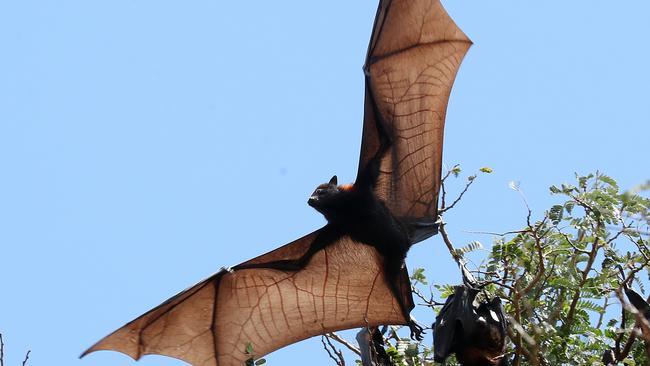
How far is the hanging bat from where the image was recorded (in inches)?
348

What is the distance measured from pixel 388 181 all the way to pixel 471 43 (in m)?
1.60

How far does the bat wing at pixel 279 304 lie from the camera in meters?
9.31

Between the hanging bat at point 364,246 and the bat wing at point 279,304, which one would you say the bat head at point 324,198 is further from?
the bat wing at point 279,304

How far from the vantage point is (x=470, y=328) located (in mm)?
7473

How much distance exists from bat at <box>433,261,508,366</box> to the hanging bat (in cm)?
118

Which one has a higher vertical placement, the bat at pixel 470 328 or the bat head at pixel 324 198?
the bat head at pixel 324 198

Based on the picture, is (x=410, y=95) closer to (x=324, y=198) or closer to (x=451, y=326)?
(x=324, y=198)

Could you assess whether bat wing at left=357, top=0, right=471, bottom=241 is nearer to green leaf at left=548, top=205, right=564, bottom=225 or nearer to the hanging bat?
the hanging bat

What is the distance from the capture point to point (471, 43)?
8.81 meters

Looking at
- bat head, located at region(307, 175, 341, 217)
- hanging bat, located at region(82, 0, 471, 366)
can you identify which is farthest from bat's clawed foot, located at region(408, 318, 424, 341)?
bat head, located at region(307, 175, 341, 217)

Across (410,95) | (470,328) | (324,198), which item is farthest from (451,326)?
(410,95)

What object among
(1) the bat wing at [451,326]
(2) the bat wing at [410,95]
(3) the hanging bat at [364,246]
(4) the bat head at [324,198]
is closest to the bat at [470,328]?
(1) the bat wing at [451,326]

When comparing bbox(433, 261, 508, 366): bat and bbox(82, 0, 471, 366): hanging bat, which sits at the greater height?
bbox(82, 0, 471, 366): hanging bat

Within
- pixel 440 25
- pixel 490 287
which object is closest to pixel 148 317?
pixel 490 287
